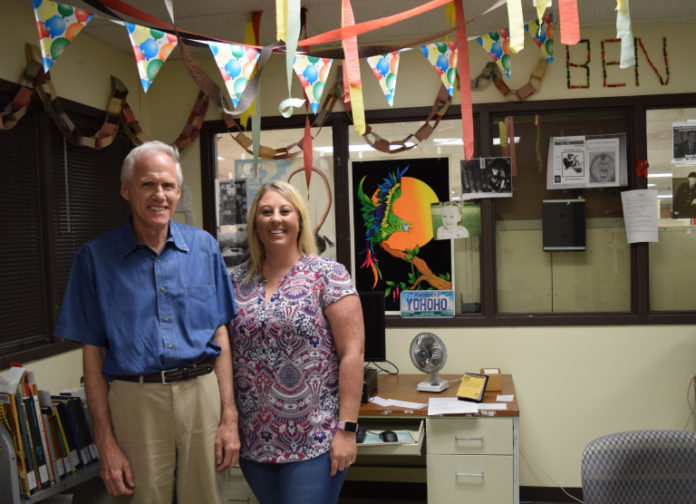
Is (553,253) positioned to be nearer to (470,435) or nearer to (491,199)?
(491,199)

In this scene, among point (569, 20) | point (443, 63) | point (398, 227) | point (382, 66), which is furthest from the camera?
point (398, 227)

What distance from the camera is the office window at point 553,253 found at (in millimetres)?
3352

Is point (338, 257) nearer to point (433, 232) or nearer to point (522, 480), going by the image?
point (433, 232)

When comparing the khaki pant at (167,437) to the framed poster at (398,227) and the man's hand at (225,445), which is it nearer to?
the man's hand at (225,445)

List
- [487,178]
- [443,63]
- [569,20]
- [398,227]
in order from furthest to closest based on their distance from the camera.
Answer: [398,227] → [487,178] → [443,63] → [569,20]

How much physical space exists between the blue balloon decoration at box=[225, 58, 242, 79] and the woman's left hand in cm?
112

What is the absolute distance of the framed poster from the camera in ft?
11.4

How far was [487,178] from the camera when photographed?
3387mm

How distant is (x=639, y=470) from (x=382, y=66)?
5.17ft

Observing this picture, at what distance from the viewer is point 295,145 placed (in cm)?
353

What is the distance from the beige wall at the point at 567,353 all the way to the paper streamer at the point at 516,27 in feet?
6.58

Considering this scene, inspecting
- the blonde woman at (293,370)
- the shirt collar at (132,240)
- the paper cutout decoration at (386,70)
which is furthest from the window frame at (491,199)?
the shirt collar at (132,240)

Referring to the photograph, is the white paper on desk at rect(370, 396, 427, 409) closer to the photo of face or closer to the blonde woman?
the blonde woman

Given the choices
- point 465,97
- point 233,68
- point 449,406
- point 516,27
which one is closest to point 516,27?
point 516,27
